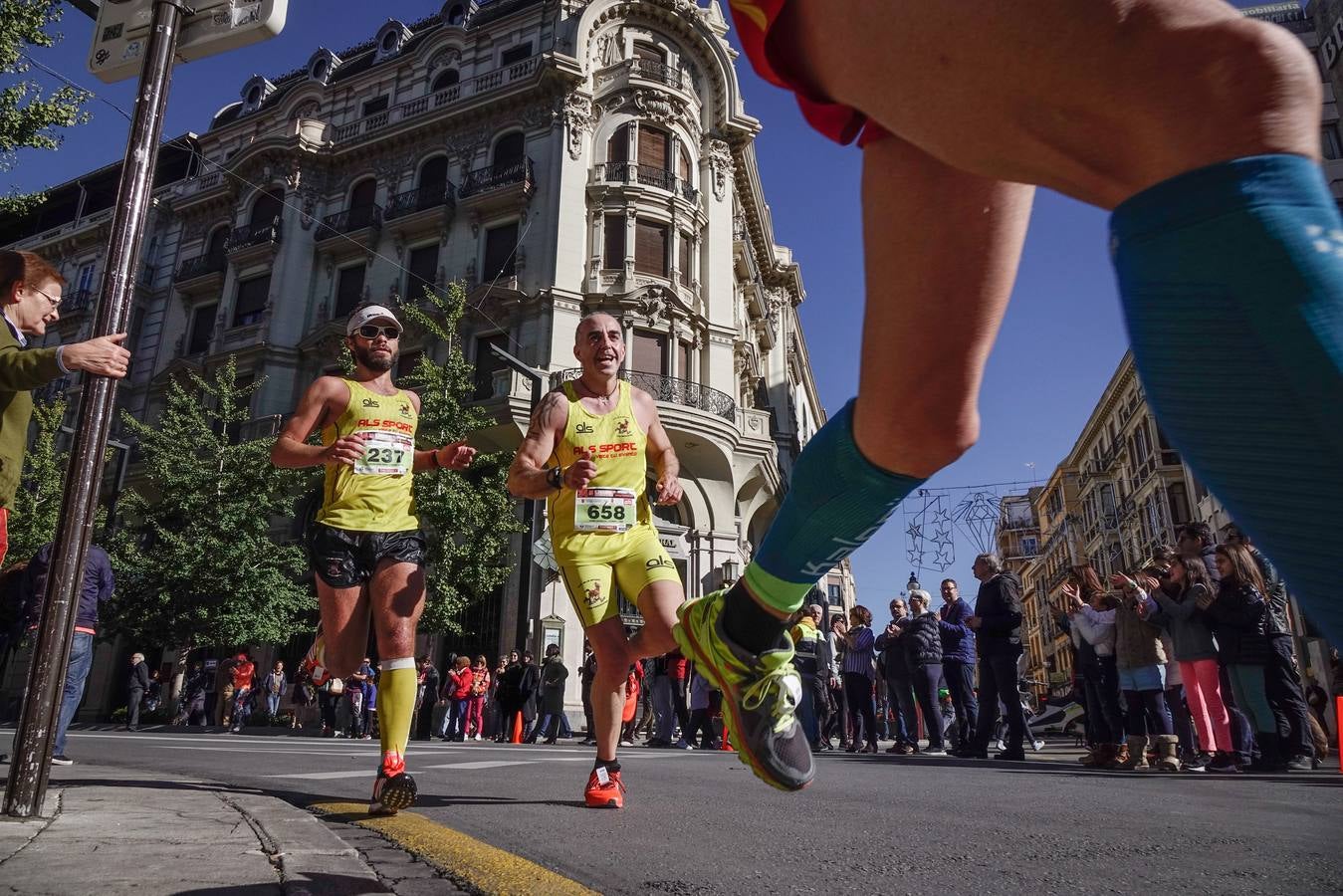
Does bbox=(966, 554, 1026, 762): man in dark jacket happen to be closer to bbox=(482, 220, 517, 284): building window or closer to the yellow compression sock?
the yellow compression sock

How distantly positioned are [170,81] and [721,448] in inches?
815

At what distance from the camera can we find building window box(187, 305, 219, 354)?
30.7m

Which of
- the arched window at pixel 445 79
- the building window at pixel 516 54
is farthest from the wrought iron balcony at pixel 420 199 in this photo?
the building window at pixel 516 54

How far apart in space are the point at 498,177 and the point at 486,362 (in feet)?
18.8

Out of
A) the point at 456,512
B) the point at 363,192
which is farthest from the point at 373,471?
the point at 363,192

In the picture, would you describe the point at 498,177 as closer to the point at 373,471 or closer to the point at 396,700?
the point at 373,471

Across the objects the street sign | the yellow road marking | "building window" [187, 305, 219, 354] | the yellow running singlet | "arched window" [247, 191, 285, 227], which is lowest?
the yellow road marking

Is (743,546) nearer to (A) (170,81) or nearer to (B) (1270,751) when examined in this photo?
(B) (1270,751)

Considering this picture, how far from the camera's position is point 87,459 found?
123 inches

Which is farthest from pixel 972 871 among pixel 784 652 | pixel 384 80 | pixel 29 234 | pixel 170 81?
pixel 29 234

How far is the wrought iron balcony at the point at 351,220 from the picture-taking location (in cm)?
2806

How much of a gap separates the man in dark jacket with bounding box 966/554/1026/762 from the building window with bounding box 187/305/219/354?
2933cm

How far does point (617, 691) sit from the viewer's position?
3.91 metres

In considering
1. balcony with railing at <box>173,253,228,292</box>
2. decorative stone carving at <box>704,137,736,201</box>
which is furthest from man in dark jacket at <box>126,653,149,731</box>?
decorative stone carving at <box>704,137,736,201</box>
